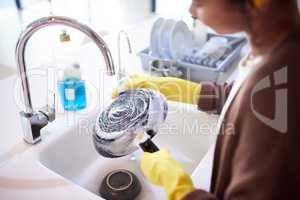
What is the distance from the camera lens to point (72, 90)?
3.17 ft

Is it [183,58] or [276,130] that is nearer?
[276,130]

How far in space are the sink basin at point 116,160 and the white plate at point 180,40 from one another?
0.34 metres

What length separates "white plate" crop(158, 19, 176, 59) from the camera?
126 cm

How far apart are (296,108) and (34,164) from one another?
0.63 meters

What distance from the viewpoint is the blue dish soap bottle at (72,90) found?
38.0 inches

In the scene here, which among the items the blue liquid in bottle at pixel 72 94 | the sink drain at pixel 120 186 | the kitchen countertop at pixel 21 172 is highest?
the blue liquid in bottle at pixel 72 94

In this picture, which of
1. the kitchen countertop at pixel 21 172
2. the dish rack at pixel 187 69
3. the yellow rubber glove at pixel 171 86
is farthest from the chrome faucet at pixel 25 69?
the dish rack at pixel 187 69

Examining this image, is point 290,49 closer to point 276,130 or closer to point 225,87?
point 276,130

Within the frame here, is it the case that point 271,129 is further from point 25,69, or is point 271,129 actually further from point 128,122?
point 25,69

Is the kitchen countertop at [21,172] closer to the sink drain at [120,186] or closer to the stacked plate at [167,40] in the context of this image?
the sink drain at [120,186]

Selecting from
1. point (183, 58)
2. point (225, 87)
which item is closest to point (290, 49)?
point (225, 87)

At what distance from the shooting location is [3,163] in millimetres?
761

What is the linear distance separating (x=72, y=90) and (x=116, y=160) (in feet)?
0.90

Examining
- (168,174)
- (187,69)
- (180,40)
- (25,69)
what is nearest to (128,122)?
(168,174)
